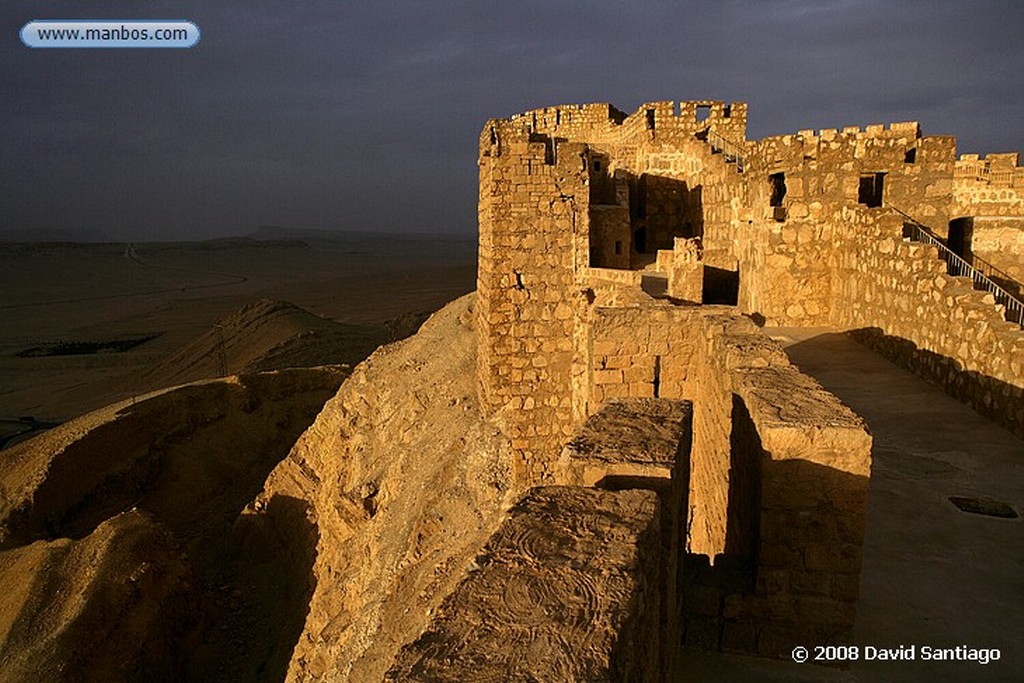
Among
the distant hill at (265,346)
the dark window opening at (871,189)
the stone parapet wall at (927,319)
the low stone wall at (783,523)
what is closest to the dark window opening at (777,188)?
the dark window opening at (871,189)

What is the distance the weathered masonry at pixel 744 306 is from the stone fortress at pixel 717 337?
0.07ft

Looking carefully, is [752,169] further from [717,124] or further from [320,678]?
[320,678]

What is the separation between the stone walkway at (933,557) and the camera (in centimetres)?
348

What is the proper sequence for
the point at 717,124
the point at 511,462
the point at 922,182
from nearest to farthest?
the point at 511,462
the point at 922,182
the point at 717,124

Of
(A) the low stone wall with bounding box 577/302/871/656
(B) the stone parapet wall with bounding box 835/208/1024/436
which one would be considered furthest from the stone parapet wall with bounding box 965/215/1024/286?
(A) the low stone wall with bounding box 577/302/871/656

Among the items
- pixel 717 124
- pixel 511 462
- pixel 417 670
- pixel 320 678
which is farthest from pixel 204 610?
pixel 717 124

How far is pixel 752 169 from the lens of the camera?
1312 centimetres

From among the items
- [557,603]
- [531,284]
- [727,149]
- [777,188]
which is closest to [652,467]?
[557,603]

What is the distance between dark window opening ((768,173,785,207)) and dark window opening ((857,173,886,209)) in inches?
49.6

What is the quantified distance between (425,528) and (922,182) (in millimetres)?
9718

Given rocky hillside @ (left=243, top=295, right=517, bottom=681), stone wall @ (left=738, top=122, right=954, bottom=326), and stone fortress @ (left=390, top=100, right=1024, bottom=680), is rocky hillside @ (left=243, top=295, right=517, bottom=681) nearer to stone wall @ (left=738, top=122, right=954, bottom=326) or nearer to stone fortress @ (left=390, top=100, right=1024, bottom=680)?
stone fortress @ (left=390, top=100, right=1024, bottom=680)

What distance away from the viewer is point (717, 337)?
5.65 m

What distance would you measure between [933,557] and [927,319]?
16.0ft

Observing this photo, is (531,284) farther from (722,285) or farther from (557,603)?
(557,603)
